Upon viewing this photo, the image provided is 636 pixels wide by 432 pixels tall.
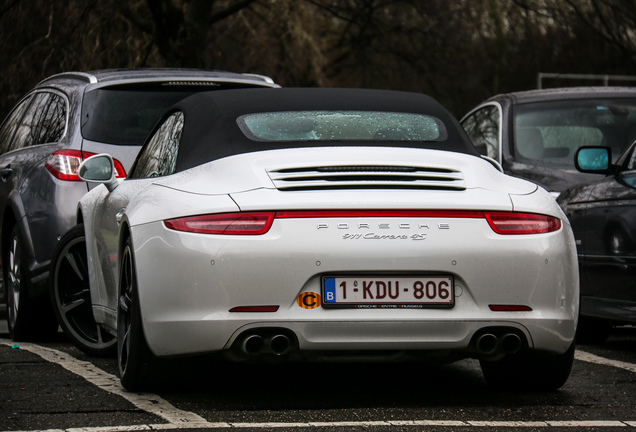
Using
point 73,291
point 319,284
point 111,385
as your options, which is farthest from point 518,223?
point 73,291

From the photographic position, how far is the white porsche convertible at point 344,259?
5070 mm

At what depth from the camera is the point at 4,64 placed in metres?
18.5

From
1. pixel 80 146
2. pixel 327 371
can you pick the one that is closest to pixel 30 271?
pixel 80 146

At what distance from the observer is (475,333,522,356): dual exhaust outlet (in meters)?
5.25

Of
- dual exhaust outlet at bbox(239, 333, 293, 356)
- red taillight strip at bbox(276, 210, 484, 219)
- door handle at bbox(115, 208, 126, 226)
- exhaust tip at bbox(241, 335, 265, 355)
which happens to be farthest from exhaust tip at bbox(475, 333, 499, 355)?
door handle at bbox(115, 208, 126, 226)

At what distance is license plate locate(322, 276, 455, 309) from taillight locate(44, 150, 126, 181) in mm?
3171

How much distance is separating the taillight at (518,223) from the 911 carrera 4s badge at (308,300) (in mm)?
795

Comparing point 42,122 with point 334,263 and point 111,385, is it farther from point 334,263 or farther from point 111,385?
point 334,263

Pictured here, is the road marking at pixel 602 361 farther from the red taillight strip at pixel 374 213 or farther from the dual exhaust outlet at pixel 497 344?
the red taillight strip at pixel 374 213

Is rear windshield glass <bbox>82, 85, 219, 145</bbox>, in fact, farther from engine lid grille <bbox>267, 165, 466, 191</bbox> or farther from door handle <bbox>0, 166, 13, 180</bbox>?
engine lid grille <bbox>267, 165, 466, 191</bbox>

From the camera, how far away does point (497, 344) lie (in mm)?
5301

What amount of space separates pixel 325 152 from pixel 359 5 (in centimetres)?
1892

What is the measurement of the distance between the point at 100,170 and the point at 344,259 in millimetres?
2097

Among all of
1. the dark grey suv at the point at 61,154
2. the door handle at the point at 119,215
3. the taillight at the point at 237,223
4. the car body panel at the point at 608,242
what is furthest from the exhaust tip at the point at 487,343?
the dark grey suv at the point at 61,154
